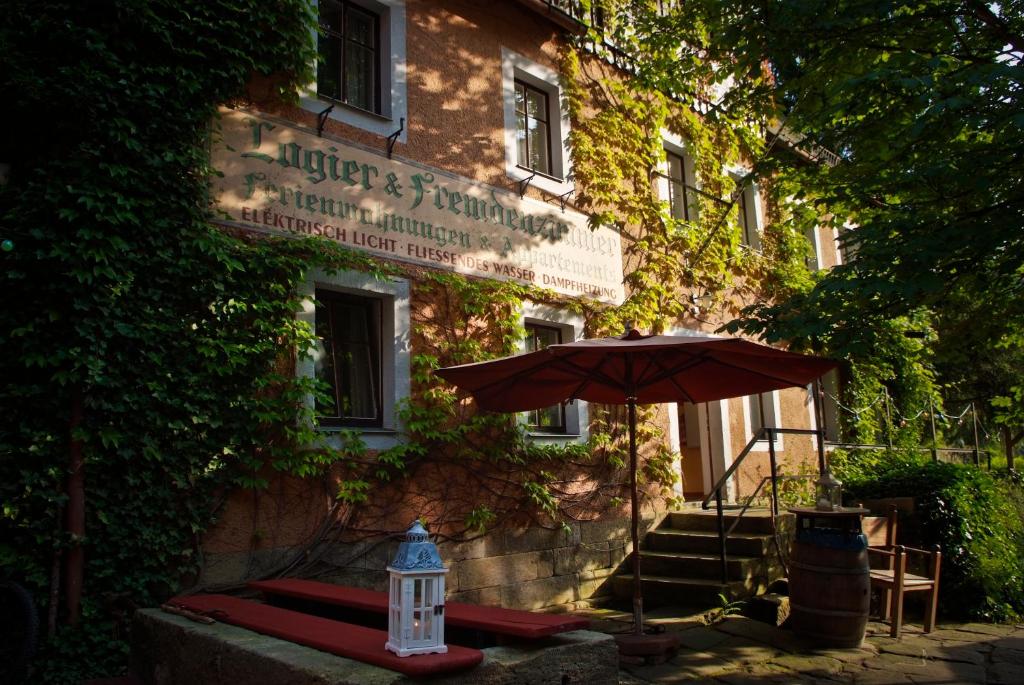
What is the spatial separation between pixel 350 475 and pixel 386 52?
367 cm

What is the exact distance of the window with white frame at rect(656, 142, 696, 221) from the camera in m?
10.2

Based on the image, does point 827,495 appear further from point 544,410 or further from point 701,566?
point 544,410

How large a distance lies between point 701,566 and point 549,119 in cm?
483

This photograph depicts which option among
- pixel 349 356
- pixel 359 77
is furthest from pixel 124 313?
pixel 359 77

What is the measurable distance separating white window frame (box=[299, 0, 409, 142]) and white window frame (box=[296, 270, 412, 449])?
4.36 feet

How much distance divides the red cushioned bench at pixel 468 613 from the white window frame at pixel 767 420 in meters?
7.23

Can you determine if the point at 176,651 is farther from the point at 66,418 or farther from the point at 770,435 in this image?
the point at 770,435

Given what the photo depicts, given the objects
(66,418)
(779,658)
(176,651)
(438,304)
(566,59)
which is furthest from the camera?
(566,59)

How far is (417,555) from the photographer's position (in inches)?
124

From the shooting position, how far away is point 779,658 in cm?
569

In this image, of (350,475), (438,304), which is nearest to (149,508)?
(350,475)

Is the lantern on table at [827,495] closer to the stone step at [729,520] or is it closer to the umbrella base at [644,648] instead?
the stone step at [729,520]

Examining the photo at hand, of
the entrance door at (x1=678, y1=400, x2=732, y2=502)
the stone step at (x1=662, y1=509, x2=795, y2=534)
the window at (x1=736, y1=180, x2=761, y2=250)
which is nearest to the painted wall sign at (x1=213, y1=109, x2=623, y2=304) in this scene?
the stone step at (x1=662, y1=509, x2=795, y2=534)

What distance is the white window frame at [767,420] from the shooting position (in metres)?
10.8
